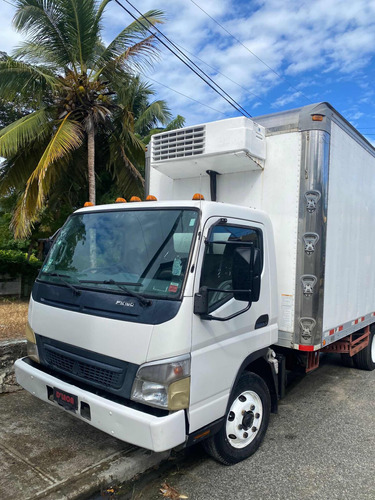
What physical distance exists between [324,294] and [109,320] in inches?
87.7

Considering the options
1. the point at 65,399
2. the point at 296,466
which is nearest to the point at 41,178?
the point at 65,399

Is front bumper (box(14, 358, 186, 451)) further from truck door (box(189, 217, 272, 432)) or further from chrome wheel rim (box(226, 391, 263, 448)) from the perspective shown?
chrome wheel rim (box(226, 391, 263, 448))

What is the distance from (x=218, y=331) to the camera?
3158 mm

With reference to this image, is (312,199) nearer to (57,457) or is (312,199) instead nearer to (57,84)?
(57,457)

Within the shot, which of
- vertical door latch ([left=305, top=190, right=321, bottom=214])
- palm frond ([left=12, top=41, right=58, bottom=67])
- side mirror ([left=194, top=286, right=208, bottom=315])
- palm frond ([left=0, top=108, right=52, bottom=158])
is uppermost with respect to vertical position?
palm frond ([left=12, top=41, right=58, bottom=67])

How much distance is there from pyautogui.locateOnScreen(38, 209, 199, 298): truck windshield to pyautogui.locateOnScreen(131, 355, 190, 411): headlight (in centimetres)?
48

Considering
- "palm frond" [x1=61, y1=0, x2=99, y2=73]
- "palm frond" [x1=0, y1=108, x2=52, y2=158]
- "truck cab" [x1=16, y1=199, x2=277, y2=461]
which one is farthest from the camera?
"palm frond" [x1=61, y1=0, x2=99, y2=73]

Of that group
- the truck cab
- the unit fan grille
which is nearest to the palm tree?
the unit fan grille

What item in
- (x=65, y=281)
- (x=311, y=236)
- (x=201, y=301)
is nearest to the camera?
(x=201, y=301)

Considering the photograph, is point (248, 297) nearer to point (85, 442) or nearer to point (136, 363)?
point (136, 363)

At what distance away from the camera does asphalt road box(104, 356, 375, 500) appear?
3227 millimetres

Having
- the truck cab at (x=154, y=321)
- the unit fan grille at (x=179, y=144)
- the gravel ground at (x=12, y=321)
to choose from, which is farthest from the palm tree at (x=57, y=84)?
the truck cab at (x=154, y=321)

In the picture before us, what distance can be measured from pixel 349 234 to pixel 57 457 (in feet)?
12.5

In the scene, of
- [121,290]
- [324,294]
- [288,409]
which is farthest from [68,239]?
[288,409]
